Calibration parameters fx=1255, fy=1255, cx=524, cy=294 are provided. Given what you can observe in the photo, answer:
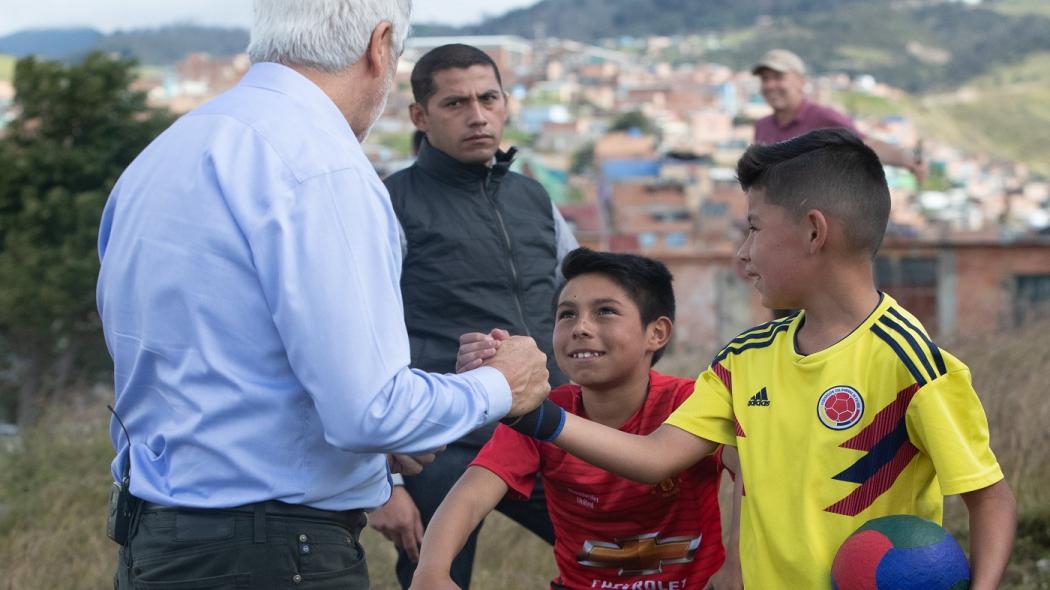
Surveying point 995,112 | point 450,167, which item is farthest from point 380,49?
point 995,112

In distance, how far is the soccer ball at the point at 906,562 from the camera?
2525 millimetres

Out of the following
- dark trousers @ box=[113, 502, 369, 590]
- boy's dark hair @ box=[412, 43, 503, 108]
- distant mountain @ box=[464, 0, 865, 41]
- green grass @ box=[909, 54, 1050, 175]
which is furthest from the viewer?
distant mountain @ box=[464, 0, 865, 41]

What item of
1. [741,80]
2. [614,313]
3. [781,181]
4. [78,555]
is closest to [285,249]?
[781,181]

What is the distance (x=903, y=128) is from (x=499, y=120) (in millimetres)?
79654

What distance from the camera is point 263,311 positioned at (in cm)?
239

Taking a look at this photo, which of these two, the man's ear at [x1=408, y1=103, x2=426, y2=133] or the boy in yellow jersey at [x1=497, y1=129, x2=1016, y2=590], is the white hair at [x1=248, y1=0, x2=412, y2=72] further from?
the man's ear at [x1=408, y1=103, x2=426, y2=133]

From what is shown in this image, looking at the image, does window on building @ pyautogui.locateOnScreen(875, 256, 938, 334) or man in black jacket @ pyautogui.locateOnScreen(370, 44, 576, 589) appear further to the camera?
window on building @ pyautogui.locateOnScreen(875, 256, 938, 334)

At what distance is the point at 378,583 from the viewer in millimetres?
5996

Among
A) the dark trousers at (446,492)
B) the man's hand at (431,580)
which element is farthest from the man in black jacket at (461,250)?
the man's hand at (431,580)

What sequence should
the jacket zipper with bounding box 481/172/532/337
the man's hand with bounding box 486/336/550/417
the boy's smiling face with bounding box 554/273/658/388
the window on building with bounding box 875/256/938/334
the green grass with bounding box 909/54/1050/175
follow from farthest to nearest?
1. the green grass with bounding box 909/54/1050/175
2. the window on building with bounding box 875/256/938/334
3. the jacket zipper with bounding box 481/172/532/337
4. the boy's smiling face with bounding box 554/273/658/388
5. the man's hand with bounding box 486/336/550/417

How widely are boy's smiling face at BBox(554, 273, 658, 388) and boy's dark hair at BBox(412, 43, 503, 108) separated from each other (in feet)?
3.86

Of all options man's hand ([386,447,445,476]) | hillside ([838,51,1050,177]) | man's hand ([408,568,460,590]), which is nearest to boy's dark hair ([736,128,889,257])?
man's hand ([408,568,460,590])

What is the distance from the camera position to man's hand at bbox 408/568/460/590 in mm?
3088

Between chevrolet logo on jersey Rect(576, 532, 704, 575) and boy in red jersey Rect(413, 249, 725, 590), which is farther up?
boy in red jersey Rect(413, 249, 725, 590)
